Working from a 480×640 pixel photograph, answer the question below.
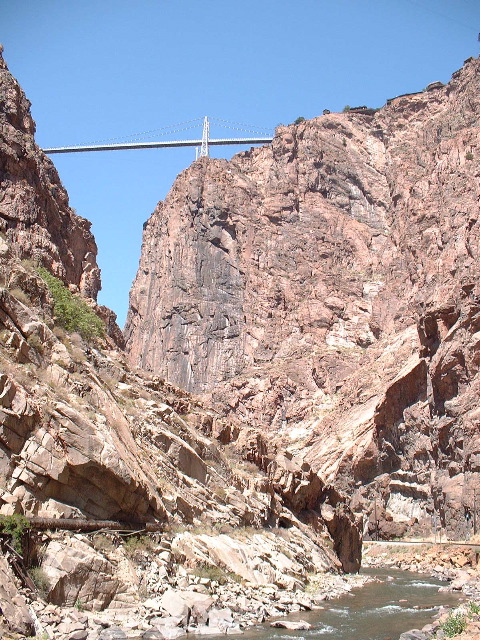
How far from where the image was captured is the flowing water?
57.0 ft

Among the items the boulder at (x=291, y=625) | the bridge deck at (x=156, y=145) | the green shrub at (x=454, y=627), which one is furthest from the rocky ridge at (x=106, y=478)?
the bridge deck at (x=156, y=145)

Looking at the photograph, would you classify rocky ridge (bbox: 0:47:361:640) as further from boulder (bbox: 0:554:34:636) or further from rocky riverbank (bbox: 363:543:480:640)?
rocky riverbank (bbox: 363:543:480:640)

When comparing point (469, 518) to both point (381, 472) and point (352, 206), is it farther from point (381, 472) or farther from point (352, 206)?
point (352, 206)

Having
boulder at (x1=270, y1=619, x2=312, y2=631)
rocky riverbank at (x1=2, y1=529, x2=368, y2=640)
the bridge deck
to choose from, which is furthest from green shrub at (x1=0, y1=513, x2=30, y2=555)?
the bridge deck

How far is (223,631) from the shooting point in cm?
1634

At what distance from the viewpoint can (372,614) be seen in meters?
22.0

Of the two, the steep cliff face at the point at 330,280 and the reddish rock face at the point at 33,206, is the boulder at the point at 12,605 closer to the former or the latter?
the reddish rock face at the point at 33,206

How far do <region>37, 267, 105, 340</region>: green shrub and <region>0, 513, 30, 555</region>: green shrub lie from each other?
42.1ft

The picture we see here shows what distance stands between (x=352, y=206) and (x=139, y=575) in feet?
403

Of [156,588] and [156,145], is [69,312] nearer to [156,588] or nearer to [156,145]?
[156,588]

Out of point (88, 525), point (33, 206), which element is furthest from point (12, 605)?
point (33, 206)

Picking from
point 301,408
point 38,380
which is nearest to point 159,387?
point 38,380

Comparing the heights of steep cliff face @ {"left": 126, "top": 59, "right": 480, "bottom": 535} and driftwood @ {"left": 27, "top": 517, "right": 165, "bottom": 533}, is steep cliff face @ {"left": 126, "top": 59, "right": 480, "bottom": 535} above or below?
above

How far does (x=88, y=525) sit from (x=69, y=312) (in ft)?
44.9
